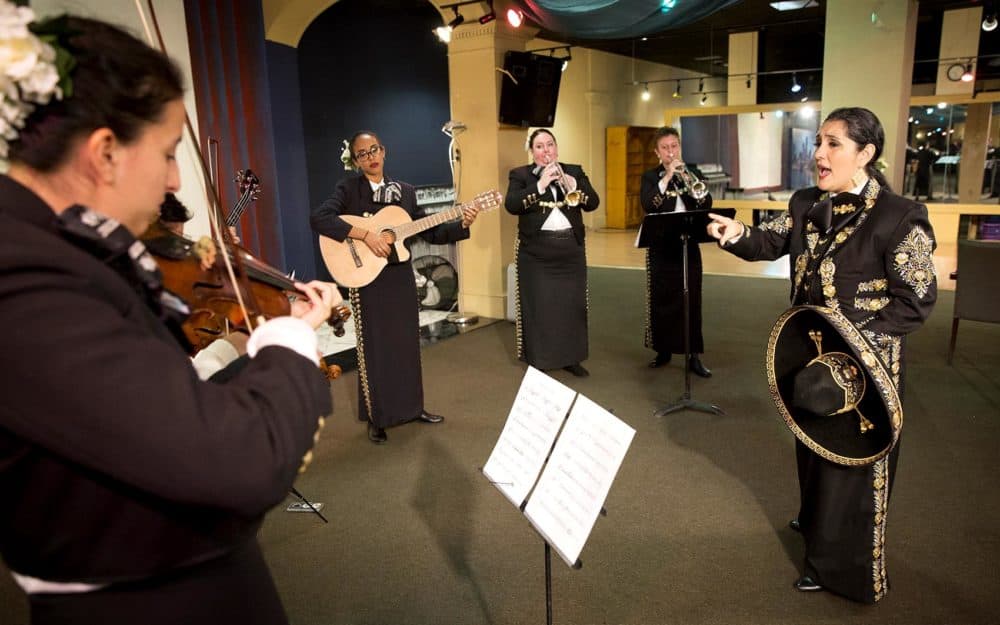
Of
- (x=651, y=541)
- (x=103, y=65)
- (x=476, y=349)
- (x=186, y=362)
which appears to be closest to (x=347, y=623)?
(x=651, y=541)

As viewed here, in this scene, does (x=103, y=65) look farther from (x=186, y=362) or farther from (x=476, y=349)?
(x=476, y=349)

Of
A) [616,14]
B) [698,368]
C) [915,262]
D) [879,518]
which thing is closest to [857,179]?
[915,262]

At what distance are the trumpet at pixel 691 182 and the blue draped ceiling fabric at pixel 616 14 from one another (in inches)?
34.8

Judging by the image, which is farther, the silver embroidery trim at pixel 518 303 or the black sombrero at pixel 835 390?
the silver embroidery trim at pixel 518 303

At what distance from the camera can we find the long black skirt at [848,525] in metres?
2.18

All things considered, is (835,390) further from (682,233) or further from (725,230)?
(682,233)

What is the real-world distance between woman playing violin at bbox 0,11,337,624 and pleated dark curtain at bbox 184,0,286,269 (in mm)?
4868

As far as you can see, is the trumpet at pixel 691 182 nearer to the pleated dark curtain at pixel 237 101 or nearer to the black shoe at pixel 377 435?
the black shoe at pixel 377 435

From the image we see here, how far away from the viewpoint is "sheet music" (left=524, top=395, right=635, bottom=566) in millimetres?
1320

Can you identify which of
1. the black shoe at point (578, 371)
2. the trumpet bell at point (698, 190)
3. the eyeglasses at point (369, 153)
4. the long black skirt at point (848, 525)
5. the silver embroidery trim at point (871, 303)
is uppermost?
the eyeglasses at point (369, 153)

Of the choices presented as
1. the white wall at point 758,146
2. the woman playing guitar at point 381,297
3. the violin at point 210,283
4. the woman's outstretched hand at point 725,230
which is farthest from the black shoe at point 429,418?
the white wall at point 758,146

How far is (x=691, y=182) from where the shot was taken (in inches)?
179

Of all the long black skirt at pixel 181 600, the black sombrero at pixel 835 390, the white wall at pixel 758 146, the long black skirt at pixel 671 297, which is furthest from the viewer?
the white wall at pixel 758 146

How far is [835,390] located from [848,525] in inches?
19.9
